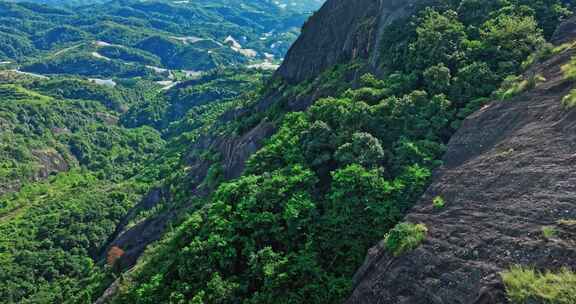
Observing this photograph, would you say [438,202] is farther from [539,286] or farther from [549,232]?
[539,286]

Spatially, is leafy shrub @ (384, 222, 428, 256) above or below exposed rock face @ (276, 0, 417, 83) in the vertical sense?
below

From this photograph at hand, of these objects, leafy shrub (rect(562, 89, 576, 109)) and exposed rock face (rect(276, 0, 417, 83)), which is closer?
leafy shrub (rect(562, 89, 576, 109))

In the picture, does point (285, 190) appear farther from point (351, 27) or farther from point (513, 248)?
point (351, 27)

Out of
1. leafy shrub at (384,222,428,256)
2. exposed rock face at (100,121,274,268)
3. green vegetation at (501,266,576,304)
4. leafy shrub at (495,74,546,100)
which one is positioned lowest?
exposed rock face at (100,121,274,268)

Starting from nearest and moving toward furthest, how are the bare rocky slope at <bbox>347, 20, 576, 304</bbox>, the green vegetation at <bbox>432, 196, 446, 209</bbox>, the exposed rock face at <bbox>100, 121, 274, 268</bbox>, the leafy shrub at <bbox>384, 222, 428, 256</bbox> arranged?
the bare rocky slope at <bbox>347, 20, 576, 304</bbox>, the leafy shrub at <bbox>384, 222, 428, 256</bbox>, the green vegetation at <bbox>432, 196, 446, 209</bbox>, the exposed rock face at <bbox>100, 121, 274, 268</bbox>

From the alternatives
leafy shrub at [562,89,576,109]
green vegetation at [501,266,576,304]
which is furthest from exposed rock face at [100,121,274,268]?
green vegetation at [501,266,576,304]

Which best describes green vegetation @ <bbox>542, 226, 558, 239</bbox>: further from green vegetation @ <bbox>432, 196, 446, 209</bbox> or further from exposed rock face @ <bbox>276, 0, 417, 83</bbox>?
exposed rock face @ <bbox>276, 0, 417, 83</bbox>

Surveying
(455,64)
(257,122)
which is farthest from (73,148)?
(455,64)
